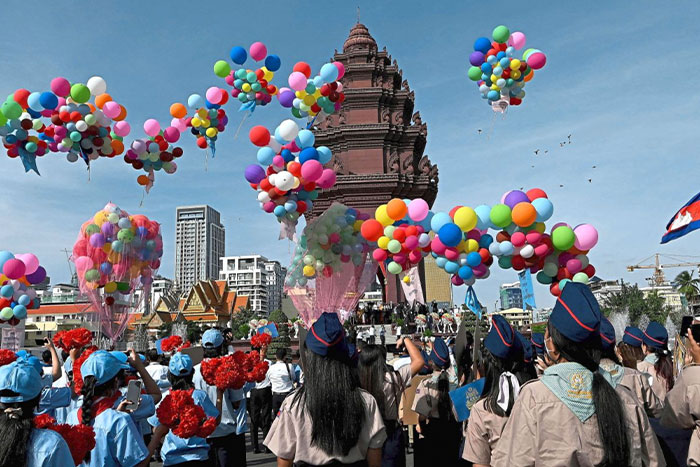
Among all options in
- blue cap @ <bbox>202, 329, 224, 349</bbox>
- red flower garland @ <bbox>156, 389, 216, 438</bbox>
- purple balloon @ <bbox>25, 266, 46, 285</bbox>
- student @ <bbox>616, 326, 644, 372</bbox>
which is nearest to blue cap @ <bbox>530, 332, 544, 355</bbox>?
student @ <bbox>616, 326, 644, 372</bbox>

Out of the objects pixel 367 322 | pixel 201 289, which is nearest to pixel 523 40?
pixel 367 322

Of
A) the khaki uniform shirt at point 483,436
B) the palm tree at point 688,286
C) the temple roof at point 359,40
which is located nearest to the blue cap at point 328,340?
the khaki uniform shirt at point 483,436

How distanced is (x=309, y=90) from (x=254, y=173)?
8.54 ft

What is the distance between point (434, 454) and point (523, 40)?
982 cm

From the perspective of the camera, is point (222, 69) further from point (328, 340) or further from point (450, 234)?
point (328, 340)

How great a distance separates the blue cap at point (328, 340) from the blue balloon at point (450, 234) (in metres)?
7.31

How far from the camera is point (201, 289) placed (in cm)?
4488

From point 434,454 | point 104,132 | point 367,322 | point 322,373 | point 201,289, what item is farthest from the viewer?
point 201,289

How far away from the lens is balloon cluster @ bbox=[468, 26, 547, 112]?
40.4 ft

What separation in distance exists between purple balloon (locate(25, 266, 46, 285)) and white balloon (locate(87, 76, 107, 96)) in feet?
14.0

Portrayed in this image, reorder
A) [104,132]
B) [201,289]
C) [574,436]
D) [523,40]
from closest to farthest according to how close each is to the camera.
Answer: [574,436], [523,40], [104,132], [201,289]

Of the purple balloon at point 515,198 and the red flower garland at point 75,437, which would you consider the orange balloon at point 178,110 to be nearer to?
the purple balloon at point 515,198

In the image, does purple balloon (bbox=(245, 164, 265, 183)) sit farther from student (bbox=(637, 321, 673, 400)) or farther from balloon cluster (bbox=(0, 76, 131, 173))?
student (bbox=(637, 321, 673, 400))

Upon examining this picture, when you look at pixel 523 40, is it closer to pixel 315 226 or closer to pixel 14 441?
pixel 315 226
